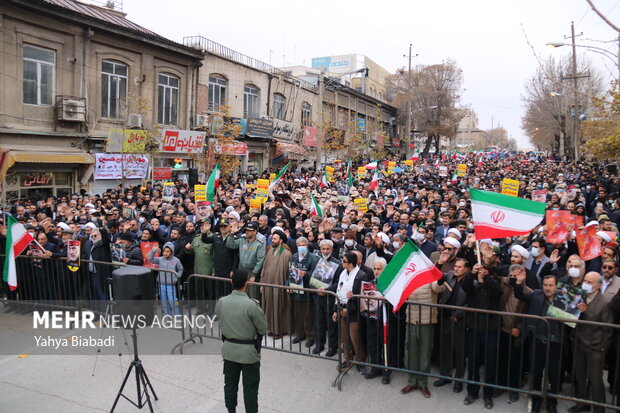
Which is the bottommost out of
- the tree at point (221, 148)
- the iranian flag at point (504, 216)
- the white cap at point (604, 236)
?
the white cap at point (604, 236)

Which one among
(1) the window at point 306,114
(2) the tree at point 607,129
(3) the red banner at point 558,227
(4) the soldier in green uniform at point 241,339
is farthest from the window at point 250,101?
(4) the soldier in green uniform at point 241,339

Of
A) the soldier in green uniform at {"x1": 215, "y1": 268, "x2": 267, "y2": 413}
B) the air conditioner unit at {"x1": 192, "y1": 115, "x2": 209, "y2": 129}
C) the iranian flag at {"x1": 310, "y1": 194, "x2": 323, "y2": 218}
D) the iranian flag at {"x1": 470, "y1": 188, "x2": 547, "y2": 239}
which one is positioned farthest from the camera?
the air conditioner unit at {"x1": 192, "y1": 115, "x2": 209, "y2": 129}

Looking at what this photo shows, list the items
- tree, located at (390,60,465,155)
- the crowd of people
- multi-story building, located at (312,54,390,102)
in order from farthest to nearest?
multi-story building, located at (312,54,390,102)
tree, located at (390,60,465,155)
the crowd of people

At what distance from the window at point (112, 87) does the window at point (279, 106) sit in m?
13.0

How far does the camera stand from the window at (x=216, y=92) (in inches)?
1063

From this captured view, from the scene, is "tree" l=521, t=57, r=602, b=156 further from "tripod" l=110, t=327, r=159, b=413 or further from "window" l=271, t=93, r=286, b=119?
"tripod" l=110, t=327, r=159, b=413

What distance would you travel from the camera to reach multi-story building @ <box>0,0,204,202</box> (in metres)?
16.7

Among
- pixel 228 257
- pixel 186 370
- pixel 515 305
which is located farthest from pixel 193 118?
pixel 515 305

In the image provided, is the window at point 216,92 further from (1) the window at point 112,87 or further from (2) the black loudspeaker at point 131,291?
(2) the black loudspeaker at point 131,291

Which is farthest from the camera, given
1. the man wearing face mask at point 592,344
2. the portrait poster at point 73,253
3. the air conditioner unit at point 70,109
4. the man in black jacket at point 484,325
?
the air conditioner unit at point 70,109

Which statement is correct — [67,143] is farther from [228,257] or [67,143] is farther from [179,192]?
[228,257]

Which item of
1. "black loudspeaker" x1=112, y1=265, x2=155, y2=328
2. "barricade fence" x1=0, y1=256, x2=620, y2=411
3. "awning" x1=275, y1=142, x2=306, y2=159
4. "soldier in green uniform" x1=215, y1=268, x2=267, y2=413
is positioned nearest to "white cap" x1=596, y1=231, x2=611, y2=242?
"barricade fence" x1=0, y1=256, x2=620, y2=411

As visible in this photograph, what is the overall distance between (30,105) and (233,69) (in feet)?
43.2

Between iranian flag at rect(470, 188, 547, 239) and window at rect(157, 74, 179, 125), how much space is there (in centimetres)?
2077
